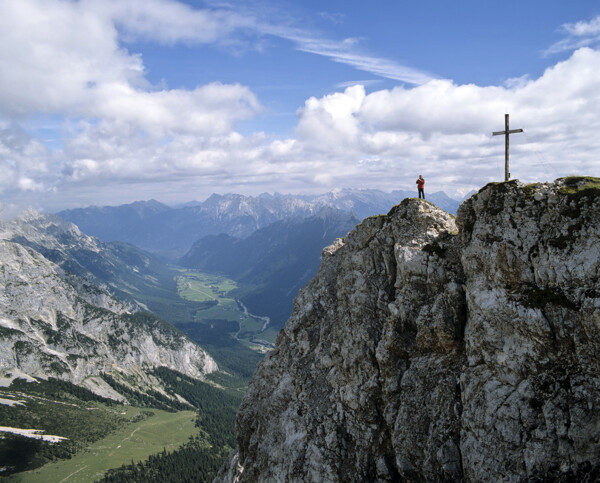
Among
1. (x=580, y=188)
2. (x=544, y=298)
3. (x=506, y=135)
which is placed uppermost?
(x=506, y=135)

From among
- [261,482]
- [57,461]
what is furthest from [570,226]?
[57,461]

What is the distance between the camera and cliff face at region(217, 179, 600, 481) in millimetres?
23734

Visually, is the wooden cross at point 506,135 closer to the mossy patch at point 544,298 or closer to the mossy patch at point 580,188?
the mossy patch at point 580,188

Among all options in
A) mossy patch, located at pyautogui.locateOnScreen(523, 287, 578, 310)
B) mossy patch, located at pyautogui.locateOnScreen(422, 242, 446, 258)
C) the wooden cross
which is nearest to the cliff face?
mossy patch, located at pyautogui.locateOnScreen(523, 287, 578, 310)

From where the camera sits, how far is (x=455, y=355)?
30875 mm

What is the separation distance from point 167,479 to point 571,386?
20730 cm

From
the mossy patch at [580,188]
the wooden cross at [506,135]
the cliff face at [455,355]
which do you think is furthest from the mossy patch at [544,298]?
the wooden cross at [506,135]

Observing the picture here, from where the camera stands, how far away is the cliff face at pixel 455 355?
23.7 m

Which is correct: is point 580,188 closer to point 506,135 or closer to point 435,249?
point 506,135

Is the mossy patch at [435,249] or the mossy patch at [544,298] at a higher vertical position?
the mossy patch at [435,249]

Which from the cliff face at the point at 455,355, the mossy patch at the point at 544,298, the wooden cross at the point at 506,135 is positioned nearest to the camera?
the cliff face at the point at 455,355

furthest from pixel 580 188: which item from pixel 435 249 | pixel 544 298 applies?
pixel 435 249

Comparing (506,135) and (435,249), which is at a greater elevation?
(506,135)

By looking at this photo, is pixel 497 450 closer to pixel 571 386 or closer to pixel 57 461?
pixel 571 386
